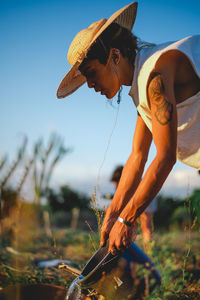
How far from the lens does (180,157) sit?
5.13ft

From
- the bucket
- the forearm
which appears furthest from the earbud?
the bucket

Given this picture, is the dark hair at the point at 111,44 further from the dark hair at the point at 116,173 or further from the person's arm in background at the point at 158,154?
the dark hair at the point at 116,173

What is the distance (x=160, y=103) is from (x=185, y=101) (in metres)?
0.22

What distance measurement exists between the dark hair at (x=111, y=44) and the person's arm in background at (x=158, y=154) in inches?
15.9

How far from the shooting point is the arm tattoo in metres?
1.13

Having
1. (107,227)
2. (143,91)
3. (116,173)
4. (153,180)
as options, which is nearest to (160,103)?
(143,91)

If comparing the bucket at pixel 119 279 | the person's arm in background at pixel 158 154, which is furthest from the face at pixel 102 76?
the bucket at pixel 119 279

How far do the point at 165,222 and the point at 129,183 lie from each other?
38.9 ft

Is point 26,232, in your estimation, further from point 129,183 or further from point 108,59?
point 108,59

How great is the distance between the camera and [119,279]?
4.01ft

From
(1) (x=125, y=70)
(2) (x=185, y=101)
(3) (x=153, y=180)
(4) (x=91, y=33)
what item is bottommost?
(3) (x=153, y=180)

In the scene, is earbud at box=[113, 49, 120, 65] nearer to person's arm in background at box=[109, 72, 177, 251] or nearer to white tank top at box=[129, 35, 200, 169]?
white tank top at box=[129, 35, 200, 169]

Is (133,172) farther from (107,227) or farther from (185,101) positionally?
(185,101)

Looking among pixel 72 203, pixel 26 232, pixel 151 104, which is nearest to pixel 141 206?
pixel 151 104
